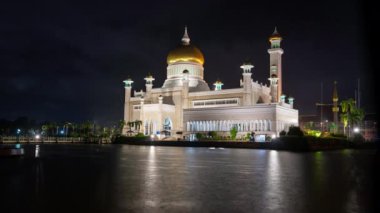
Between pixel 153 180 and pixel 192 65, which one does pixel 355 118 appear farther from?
pixel 153 180

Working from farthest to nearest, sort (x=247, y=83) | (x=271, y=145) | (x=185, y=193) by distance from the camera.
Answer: (x=247, y=83) → (x=271, y=145) → (x=185, y=193)

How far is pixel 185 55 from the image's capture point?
260 feet

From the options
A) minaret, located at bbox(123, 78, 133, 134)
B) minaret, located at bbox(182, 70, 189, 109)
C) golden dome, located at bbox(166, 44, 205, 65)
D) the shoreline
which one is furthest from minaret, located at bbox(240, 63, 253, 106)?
minaret, located at bbox(123, 78, 133, 134)

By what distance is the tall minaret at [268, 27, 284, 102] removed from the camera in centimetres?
6536

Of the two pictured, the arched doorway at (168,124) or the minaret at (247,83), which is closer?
the minaret at (247,83)

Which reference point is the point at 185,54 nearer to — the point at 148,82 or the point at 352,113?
the point at 148,82

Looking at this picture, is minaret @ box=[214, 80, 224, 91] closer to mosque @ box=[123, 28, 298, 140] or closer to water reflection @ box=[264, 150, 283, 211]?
mosque @ box=[123, 28, 298, 140]

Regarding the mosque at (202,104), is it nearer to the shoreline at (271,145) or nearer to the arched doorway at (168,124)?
the arched doorway at (168,124)

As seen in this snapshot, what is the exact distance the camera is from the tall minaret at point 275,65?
2573 inches

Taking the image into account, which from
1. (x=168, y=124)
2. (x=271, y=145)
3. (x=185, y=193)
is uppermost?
(x=168, y=124)

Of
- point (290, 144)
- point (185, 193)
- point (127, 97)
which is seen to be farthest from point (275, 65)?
point (185, 193)

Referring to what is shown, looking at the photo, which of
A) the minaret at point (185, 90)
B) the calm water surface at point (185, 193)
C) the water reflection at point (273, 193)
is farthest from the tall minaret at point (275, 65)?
the water reflection at point (273, 193)

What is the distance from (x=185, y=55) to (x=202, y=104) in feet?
41.8

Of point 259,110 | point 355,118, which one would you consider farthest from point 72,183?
point 355,118
